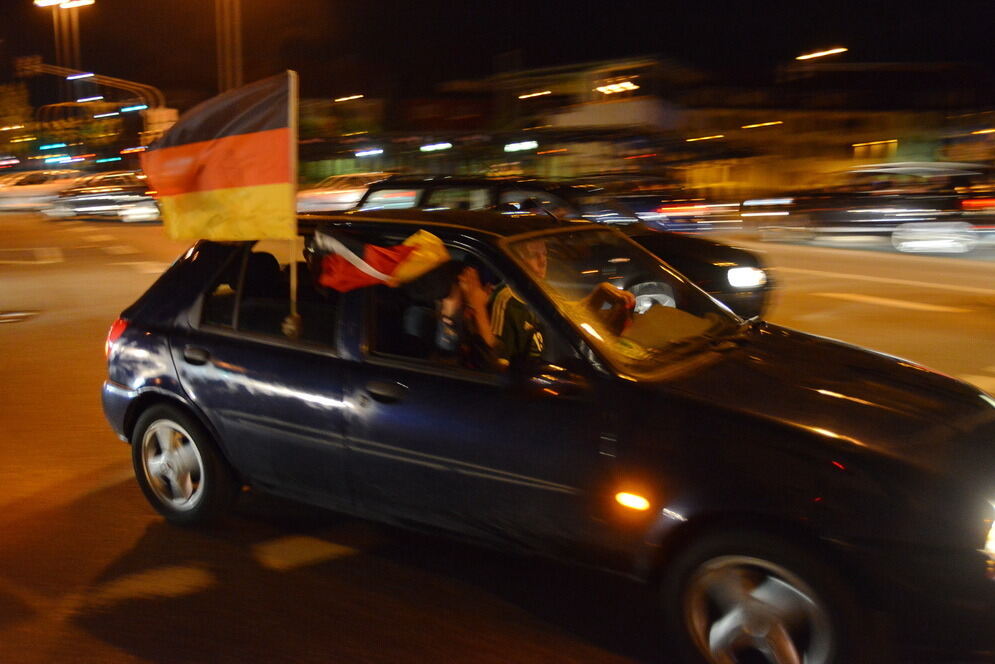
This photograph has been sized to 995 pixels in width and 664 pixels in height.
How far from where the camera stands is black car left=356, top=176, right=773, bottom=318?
29.6 ft

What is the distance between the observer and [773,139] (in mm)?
54594

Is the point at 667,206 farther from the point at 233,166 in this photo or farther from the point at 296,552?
the point at 296,552

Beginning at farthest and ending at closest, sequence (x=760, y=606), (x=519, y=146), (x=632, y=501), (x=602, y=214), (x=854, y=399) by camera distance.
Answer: (x=519, y=146) < (x=602, y=214) < (x=854, y=399) < (x=632, y=501) < (x=760, y=606)

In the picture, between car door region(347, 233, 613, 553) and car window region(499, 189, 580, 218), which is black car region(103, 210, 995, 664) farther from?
car window region(499, 189, 580, 218)

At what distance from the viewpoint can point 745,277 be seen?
9.12m

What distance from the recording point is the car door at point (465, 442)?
3.49m

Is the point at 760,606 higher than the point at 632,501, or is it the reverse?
the point at 632,501

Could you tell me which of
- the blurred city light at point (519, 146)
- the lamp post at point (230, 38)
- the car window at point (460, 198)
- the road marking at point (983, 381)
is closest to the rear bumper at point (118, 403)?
the car window at point (460, 198)

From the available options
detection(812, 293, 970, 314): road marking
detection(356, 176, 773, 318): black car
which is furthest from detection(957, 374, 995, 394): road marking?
detection(812, 293, 970, 314): road marking

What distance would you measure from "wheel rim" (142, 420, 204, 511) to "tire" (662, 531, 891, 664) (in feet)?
8.24

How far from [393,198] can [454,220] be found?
21.8ft

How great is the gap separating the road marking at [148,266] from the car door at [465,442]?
45.3ft

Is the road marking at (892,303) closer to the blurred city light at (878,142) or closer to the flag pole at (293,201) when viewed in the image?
the flag pole at (293,201)

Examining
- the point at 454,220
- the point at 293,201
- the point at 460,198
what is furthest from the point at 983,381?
the point at 293,201
